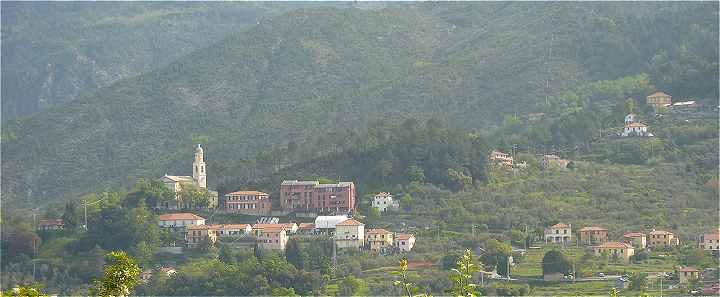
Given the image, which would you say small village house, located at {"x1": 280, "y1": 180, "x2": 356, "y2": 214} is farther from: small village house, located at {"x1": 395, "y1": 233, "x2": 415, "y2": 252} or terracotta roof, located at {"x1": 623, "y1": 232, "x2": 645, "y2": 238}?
terracotta roof, located at {"x1": 623, "y1": 232, "x2": 645, "y2": 238}

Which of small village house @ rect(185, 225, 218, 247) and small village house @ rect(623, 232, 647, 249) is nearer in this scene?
small village house @ rect(623, 232, 647, 249)

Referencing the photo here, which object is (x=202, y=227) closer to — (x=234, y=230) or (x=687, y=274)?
(x=234, y=230)

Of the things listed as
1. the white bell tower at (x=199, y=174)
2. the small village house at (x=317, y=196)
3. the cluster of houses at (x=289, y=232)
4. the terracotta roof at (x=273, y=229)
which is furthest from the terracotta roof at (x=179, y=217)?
the white bell tower at (x=199, y=174)

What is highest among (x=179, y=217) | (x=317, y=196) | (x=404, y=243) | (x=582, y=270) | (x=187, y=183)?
(x=187, y=183)

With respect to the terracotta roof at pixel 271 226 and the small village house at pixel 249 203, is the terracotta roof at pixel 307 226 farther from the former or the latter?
the small village house at pixel 249 203

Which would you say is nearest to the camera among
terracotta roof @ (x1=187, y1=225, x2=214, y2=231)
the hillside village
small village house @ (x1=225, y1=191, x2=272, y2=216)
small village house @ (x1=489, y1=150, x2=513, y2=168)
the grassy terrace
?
the grassy terrace

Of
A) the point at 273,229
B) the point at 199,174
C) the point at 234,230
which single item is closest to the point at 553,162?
the point at 199,174

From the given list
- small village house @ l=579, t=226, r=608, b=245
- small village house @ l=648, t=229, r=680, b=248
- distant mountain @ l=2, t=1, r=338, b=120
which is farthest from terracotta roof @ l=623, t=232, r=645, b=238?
distant mountain @ l=2, t=1, r=338, b=120

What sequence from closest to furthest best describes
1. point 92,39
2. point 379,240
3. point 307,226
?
point 379,240
point 307,226
point 92,39
